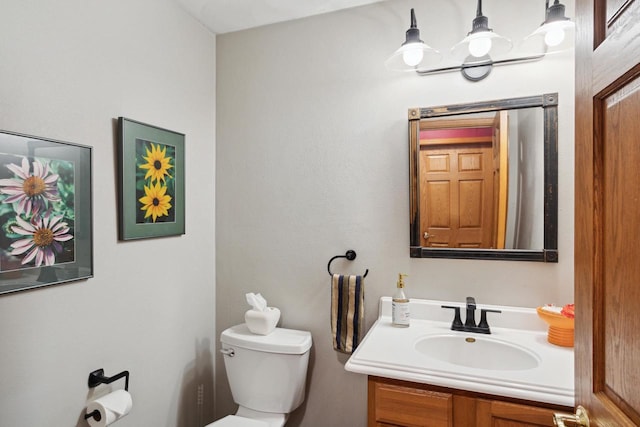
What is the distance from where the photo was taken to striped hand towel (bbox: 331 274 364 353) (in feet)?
5.74

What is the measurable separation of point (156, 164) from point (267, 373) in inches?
44.0

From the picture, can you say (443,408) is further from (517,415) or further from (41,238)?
(41,238)

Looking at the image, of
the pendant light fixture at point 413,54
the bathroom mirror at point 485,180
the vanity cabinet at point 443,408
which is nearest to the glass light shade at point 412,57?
the pendant light fixture at point 413,54

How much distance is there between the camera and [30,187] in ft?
3.91

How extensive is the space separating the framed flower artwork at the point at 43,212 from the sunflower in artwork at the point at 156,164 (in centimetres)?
28

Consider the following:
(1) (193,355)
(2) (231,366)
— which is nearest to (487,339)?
(2) (231,366)

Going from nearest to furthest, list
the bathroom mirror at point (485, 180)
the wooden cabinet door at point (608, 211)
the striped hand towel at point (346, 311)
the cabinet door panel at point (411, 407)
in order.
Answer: the wooden cabinet door at point (608, 211) < the cabinet door panel at point (411, 407) < the bathroom mirror at point (485, 180) < the striped hand towel at point (346, 311)

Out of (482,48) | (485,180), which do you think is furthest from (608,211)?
(482,48)

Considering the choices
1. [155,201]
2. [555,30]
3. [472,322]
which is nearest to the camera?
[555,30]

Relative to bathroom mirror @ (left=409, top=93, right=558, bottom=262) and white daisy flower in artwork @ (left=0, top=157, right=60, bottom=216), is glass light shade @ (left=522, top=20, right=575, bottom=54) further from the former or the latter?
white daisy flower in artwork @ (left=0, top=157, right=60, bottom=216)

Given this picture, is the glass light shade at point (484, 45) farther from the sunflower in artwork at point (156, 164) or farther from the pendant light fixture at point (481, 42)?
the sunflower in artwork at point (156, 164)

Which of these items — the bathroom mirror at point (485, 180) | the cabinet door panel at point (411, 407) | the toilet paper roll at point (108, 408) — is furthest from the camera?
the bathroom mirror at point (485, 180)

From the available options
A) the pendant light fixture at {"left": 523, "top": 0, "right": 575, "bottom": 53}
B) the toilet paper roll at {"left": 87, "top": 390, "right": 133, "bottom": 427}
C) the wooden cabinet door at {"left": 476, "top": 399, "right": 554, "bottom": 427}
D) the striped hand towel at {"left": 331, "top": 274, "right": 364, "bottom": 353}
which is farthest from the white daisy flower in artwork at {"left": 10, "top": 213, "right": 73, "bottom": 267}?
the pendant light fixture at {"left": 523, "top": 0, "right": 575, "bottom": 53}

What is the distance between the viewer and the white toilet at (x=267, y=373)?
1.76m
